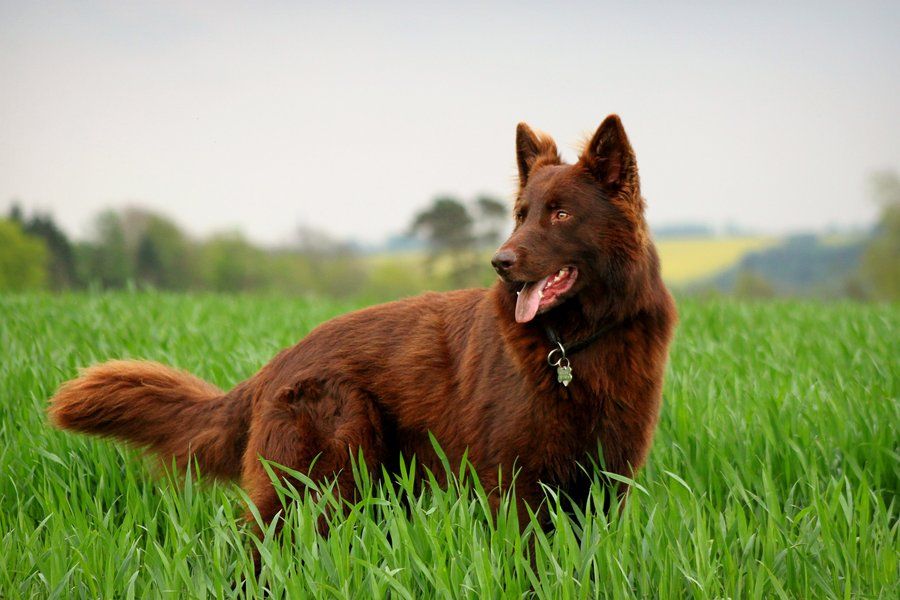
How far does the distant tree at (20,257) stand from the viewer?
12.4m

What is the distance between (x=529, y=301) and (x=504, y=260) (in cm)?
24

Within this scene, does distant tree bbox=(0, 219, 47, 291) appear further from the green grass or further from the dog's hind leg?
the dog's hind leg

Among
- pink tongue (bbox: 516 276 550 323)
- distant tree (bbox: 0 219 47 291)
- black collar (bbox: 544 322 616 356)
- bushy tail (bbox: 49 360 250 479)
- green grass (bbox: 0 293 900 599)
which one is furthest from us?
distant tree (bbox: 0 219 47 291)

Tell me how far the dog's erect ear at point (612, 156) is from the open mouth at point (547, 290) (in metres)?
0.42

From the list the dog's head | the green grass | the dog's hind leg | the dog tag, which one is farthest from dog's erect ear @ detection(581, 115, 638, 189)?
the dog's hind leg

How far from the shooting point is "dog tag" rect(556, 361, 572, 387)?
330 centimetres

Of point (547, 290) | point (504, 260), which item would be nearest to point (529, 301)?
point (547, 290)

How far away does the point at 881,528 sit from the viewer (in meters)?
3.50

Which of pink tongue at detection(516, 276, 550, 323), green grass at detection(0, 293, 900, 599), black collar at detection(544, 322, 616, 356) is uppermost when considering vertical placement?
pink tongue at detection(516, 276, 550, 323)

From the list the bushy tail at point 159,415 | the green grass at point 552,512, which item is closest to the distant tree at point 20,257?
the green grass at point 552,512

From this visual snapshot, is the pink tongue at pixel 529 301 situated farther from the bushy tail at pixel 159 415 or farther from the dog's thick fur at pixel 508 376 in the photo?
the bushy tail at pixel 159 415

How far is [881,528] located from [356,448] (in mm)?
2284

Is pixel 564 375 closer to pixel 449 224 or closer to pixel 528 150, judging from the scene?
pixel 528 150

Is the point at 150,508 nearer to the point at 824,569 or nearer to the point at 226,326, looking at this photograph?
the point at 824,569
